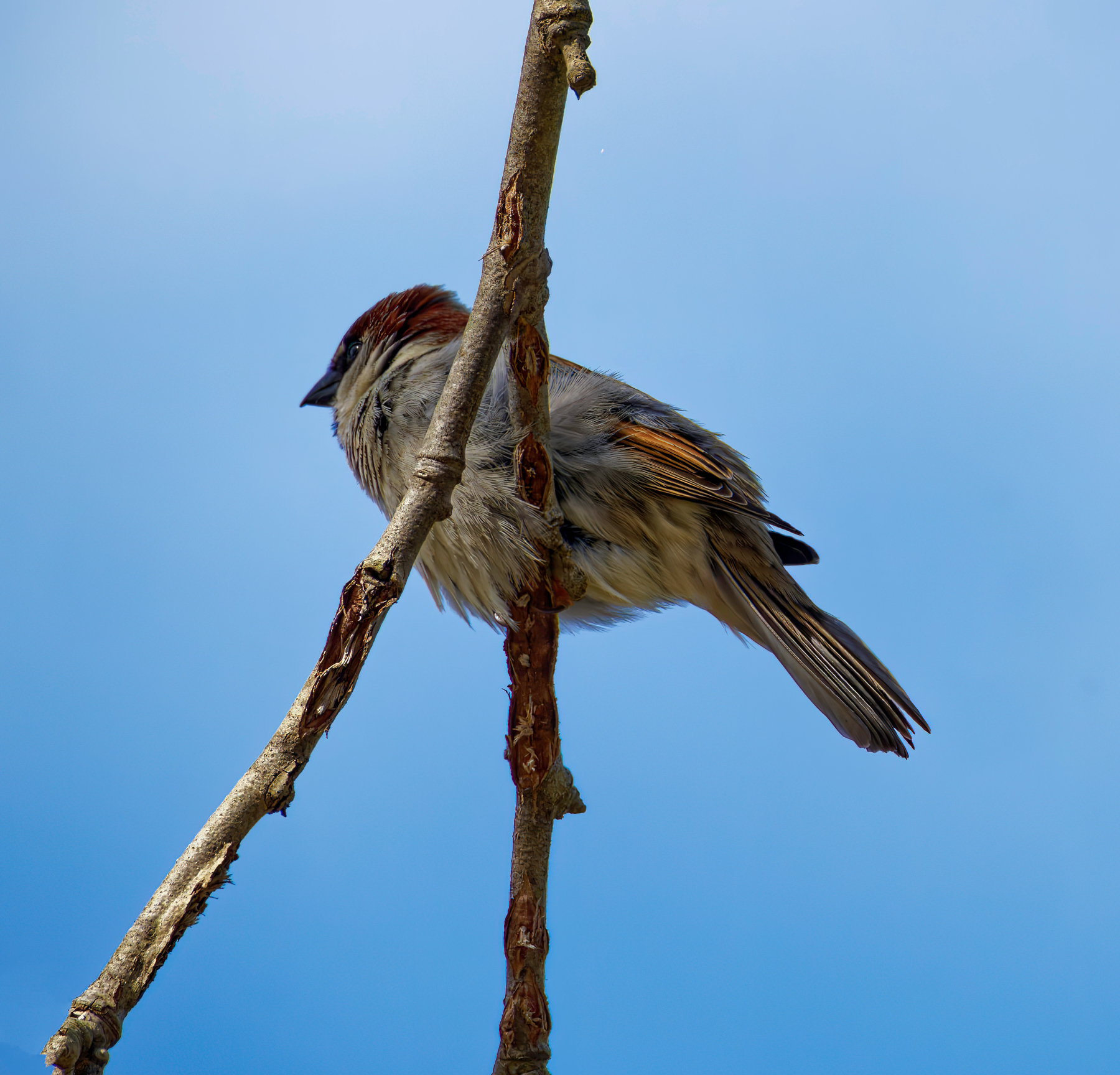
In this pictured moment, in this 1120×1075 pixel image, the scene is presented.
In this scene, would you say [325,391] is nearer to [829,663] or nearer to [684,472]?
[684,472]

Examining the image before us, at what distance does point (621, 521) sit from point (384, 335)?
88 centimetres

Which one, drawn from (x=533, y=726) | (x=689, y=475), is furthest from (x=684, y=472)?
(x=533, y=726)

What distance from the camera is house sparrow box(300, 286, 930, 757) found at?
7.86 ft

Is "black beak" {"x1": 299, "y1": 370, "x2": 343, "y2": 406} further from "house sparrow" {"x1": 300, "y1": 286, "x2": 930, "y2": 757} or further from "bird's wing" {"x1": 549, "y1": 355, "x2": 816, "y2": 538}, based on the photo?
"bird's wing" {"x1": 549, "y1": 355, "x2": 816, "y2": 538}

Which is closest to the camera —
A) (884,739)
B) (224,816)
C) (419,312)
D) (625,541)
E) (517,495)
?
(224,816)

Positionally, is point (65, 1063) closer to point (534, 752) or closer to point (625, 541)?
point (534, 752)

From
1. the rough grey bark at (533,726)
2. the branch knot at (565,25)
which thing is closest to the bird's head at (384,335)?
the rough grey bark at (533,726)

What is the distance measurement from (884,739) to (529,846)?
82cm

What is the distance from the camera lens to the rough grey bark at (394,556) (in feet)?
4.21

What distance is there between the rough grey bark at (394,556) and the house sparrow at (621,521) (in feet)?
1.75

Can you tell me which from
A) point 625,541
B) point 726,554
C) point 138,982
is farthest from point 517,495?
point 138,982

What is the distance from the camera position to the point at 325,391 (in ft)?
10.1

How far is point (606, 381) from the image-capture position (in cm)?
270

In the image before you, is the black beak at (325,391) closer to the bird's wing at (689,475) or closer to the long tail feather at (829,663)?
the bird's wing at (689,475)
